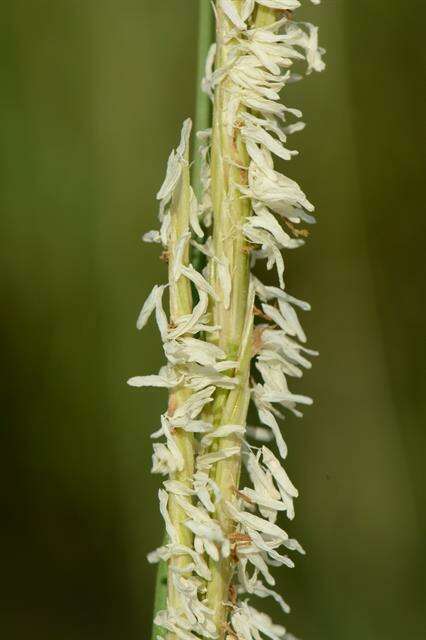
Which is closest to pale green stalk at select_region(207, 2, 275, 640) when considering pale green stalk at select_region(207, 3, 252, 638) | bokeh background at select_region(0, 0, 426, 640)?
pale green stalk at select_region(207, 3, 252, 638)

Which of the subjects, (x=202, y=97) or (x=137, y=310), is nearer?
(x=202, y=97)

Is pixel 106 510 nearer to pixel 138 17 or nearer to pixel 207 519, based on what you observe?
pixel 138 17

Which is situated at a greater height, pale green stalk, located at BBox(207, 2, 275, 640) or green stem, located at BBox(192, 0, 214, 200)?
green stem, located at BBox(192, 0, 214, 200)

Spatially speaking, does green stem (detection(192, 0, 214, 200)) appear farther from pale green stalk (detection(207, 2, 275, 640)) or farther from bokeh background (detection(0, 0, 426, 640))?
bokeh background (detection(0, 0, 426, 640))

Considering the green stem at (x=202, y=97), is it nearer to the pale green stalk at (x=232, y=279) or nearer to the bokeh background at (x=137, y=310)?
the pale green stalk at (x=232, y=279)

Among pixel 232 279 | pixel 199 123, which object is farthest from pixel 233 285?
pixel 199 123

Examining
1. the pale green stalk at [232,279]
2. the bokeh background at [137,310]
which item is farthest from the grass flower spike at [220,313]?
the bokeh background at [137,310]

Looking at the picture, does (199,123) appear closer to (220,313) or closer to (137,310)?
(220,313)

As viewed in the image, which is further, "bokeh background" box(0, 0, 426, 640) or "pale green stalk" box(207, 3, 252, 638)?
"bokeh background" box(0, 0, 426, 640)
